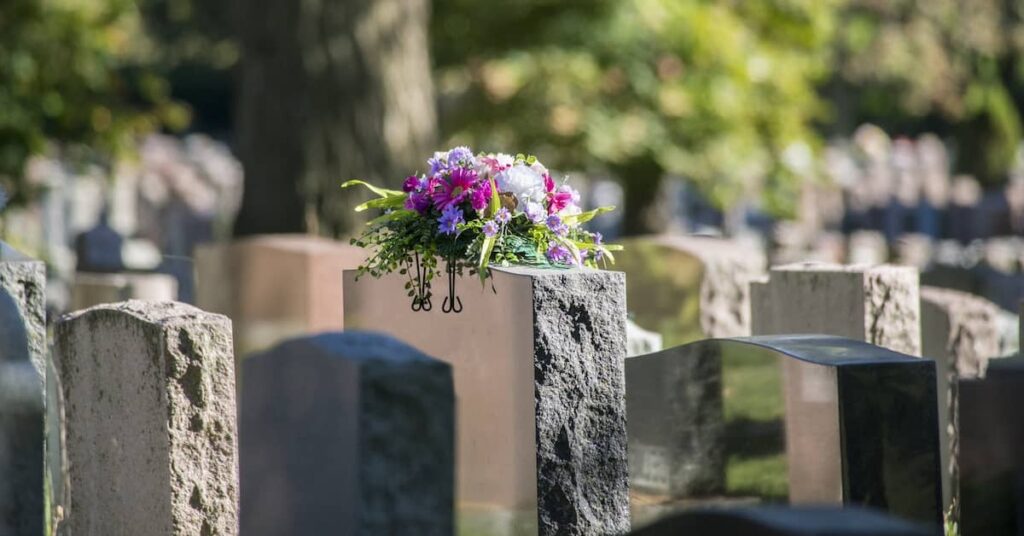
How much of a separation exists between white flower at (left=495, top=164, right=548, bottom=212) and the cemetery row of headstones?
1.55ft

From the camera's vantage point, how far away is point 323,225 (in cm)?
1134

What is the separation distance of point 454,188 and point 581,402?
104cm

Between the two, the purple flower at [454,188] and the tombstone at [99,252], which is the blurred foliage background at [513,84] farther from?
the purple flower at [454,188]

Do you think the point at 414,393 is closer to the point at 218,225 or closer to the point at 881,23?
the point at 218,225

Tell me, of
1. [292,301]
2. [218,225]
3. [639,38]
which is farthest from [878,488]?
[218,225]

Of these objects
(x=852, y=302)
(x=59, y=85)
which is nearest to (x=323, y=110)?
(x=59, y=85)

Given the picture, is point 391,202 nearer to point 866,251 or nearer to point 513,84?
point 513,84

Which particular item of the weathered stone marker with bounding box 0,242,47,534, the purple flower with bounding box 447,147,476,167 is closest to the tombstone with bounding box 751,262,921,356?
the purple flower with bounding box 447,147,476,167

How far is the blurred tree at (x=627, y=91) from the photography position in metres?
15.0

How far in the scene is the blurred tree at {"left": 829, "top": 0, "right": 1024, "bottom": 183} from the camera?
92.7ft

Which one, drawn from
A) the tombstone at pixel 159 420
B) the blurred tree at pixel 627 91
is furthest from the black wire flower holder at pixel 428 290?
the blurred tree at pixel 627 91

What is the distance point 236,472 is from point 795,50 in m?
12.2

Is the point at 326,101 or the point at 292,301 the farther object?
the point at 326,101

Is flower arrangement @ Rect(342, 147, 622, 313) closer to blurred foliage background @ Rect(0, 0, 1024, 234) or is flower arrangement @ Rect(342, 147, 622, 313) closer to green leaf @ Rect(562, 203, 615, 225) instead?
green leaf @ Rect(562, 203, 615, 225)
